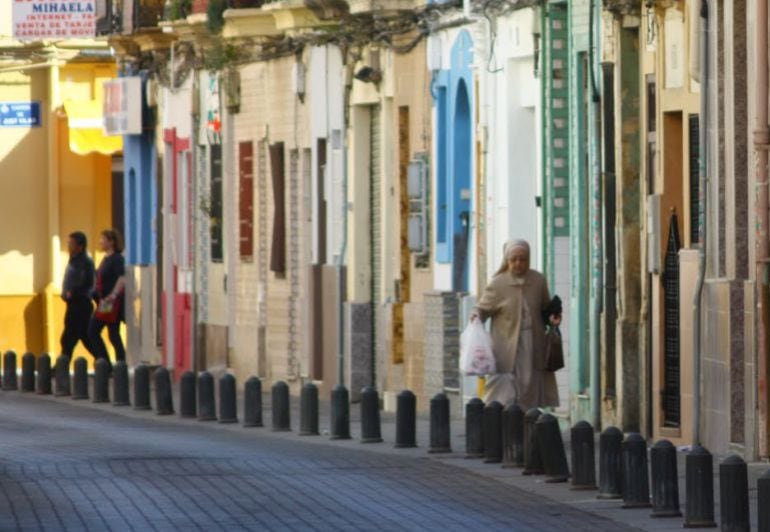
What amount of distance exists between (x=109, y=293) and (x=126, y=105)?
19.6 feet

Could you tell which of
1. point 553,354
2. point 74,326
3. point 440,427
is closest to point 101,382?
point 74,326

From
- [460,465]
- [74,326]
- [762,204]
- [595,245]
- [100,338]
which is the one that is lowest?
[460,465]

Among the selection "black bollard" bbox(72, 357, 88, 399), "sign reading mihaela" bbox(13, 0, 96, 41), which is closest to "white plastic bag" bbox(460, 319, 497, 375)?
"black bollard" bbox(72, 357, 88, 399)

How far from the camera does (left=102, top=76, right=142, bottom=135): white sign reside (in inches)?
1650

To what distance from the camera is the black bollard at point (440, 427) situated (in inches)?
885

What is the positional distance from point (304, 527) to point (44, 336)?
29452 mm

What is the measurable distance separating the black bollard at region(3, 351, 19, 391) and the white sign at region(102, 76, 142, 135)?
6.68 metres

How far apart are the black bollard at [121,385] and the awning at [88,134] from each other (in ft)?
43.6

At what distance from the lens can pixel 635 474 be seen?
1712cm

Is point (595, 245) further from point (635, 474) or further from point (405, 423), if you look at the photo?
point (635, 474)

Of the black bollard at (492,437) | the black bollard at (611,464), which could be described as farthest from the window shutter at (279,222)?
the black bollard at (611,464)

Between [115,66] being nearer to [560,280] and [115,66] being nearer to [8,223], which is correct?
[8,223]

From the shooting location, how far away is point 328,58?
3381 cm

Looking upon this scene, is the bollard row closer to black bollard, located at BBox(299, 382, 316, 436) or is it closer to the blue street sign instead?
black bollard, located at BBox(299, 382, 316, 436)
